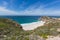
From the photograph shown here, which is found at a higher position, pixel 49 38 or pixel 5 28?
pixel 5 28

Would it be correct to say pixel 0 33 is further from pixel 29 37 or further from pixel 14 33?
pixel 29 37

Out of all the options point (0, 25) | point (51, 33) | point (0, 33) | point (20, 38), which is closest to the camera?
point (20, 38)

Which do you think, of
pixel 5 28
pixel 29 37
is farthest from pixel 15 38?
pixel 5 28

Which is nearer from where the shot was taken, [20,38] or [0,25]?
[20,38]

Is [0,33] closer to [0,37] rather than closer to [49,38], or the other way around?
[0,37]

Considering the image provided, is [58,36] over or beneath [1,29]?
beneath

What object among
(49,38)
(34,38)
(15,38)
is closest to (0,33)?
(15,38)

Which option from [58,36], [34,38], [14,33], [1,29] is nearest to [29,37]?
[34,38]

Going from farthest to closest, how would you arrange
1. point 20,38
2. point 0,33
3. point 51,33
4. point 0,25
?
point 51,33 < point 0,25 < point 0,33 < point 20,38

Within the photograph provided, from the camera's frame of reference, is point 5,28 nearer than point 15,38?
No
